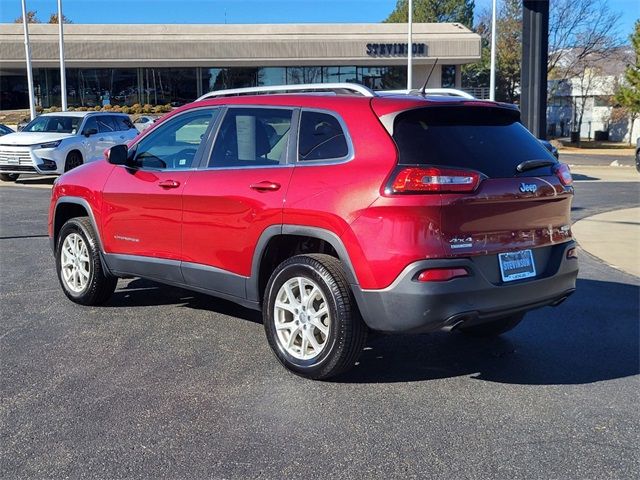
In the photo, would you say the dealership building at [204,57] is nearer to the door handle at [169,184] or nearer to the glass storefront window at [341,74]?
the glass storefront window at [341,74]

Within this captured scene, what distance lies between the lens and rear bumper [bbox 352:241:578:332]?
4066 mm

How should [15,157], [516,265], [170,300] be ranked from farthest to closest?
[15,157], [170,300], [516,265]

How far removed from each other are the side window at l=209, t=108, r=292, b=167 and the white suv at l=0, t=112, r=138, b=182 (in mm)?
12884

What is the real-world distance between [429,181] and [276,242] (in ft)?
4.23

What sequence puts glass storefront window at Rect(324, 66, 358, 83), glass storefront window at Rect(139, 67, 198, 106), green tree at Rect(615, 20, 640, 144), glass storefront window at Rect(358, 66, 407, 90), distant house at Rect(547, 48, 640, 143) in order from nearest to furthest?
1. green tree at Rect(615, 20, 640, 144)
2. glass storefront window at Rect(139, 67, 198, 106)
3. glass storefront window at Rect(324, 66, 358, 83)
4. glass storefront window at Rect(358, 66, 407, 90)
5. distant house at Rect(547, 48, 640, 143)

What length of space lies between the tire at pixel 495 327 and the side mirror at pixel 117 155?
3187mm

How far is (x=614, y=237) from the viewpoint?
34.7ft

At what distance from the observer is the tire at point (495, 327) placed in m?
5.56

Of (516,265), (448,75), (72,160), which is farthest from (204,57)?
(516,265)

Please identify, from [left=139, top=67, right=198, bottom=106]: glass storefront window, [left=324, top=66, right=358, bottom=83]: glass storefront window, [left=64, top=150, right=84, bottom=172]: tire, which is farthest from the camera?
[left=324, top=66, right=358, bottom=83]: glass storefront window

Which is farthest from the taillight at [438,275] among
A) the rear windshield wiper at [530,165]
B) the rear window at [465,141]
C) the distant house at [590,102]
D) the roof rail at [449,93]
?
the distant house at [590,102]

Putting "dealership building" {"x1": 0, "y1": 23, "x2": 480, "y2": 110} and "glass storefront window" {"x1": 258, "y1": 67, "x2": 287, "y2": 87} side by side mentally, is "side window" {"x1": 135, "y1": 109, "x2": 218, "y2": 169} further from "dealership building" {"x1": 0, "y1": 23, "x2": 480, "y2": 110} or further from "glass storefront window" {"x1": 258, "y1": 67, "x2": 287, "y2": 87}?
"glass storefront window" {"x1": 258, "y1": 67, "x2": 287, "y2": 87}

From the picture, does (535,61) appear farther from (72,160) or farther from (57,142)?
(57,142)

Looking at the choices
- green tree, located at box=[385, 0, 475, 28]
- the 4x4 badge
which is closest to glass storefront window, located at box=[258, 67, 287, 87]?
green tree, located at box=[385, 0, 475, 28]
